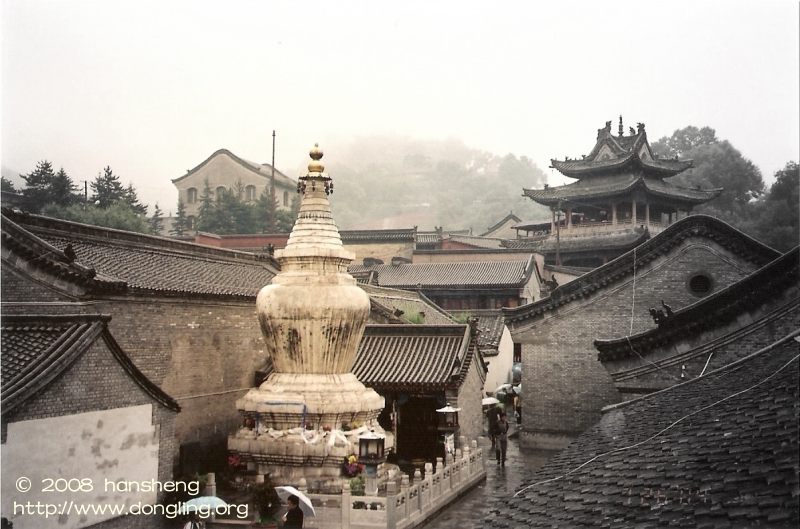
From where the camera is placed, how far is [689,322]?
15.0 m

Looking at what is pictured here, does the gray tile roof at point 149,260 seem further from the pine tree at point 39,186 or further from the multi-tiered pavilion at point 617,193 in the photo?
the multi-tiered pavilion at point 617,193

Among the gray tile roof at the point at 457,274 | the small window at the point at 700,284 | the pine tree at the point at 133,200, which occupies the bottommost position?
the small window at the point at 700,284

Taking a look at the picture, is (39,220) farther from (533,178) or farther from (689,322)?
(533,178)

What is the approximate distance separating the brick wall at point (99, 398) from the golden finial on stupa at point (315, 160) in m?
7.44

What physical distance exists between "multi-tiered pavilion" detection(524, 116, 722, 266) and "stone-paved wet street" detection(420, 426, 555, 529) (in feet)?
75.2

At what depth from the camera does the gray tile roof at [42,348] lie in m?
11.2

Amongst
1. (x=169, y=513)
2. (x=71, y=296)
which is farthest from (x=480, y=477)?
(x=71, y=296)

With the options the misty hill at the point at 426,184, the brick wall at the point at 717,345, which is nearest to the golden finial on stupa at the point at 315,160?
the brick wall at the point at 717,345

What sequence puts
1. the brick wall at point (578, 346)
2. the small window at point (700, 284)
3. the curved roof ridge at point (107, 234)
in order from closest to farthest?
1. the curved roof ridge at point (107, 234)
2. the small window at point (700, 284)
3. the brick wall at point (578, 346)

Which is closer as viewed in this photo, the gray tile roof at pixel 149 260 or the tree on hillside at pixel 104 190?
the gray tile roof at pixel 149 260

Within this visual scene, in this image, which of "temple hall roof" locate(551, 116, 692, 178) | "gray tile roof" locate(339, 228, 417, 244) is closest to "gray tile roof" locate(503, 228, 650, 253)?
"temple hall roof" locate(551, 116, 692, 178)

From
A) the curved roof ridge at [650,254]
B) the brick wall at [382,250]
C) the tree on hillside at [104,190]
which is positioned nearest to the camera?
the curved roof ridge at [650,254]

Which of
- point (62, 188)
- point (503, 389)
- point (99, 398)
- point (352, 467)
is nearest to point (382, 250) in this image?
point (503, 389)

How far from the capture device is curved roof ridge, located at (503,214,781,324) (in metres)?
21.6
